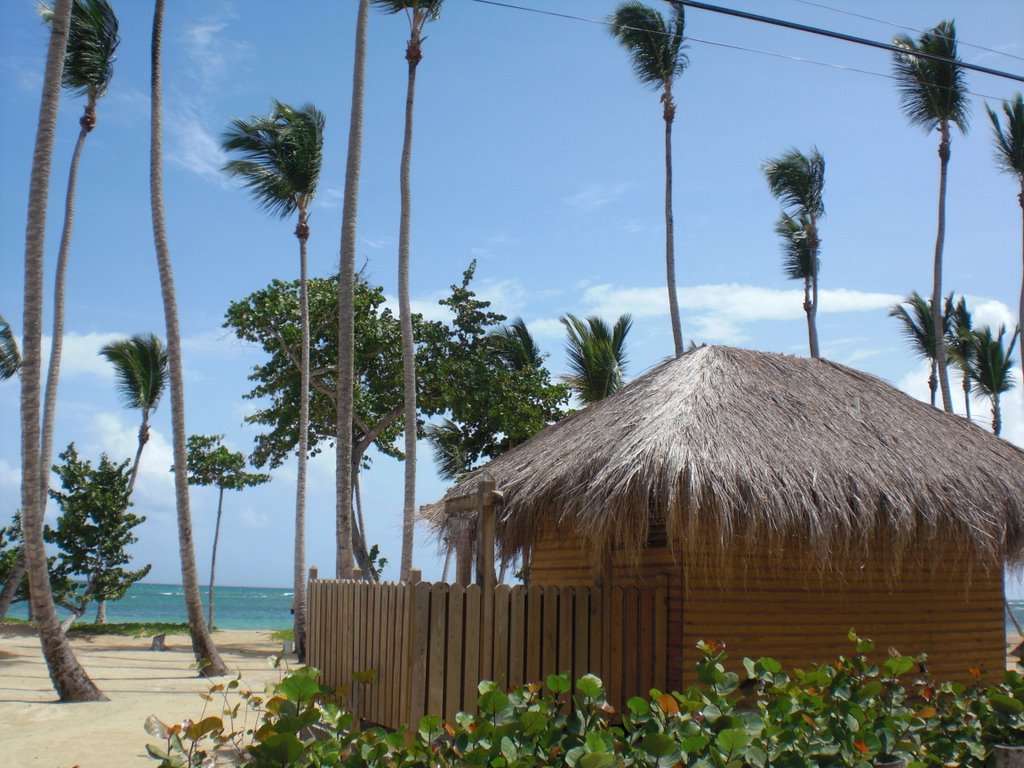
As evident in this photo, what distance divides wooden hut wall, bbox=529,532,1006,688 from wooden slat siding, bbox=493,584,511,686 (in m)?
1.52

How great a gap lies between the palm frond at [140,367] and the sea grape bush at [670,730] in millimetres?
22938

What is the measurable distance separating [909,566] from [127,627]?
22870 mm

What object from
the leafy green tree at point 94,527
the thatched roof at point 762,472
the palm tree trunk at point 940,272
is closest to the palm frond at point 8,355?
the leafy green tree at point 94,527

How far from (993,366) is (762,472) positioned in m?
21.3

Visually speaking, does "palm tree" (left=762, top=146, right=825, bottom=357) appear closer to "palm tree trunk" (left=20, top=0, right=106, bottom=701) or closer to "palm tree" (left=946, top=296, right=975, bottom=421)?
"palm tree" (left=946, top=296, right=975, bottom=421)

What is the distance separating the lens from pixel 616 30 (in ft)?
65.3

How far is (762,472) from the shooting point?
7.18m

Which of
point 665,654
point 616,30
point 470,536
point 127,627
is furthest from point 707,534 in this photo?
point 127,627

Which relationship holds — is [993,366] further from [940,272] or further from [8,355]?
[8,355]

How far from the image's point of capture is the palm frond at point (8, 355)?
824 inches

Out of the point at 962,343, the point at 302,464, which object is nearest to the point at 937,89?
the point at 962,343

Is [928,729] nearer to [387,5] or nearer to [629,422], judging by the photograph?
[629,422]

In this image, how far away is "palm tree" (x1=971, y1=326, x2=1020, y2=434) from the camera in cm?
2527

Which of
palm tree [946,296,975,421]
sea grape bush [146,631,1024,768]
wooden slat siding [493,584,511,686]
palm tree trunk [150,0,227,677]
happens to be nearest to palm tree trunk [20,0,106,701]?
palm tree trunk [150,0,227,677]
